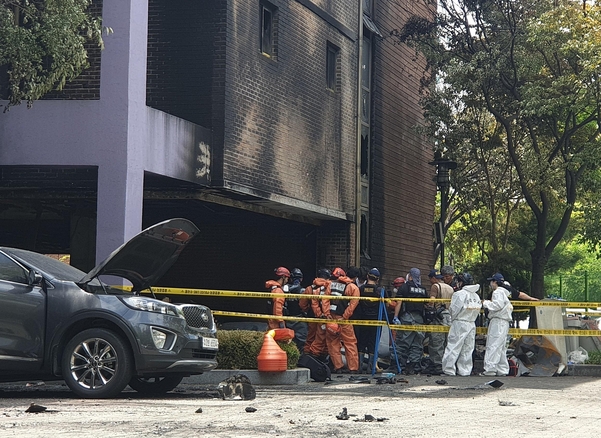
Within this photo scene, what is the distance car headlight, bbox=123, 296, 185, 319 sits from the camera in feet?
42.1

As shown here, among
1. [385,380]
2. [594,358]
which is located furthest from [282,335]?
[594,358]

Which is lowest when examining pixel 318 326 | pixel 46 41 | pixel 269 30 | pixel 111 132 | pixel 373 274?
pixel 318 326

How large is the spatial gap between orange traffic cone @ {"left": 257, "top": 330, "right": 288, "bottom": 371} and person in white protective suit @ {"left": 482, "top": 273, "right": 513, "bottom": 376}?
4.87 meters

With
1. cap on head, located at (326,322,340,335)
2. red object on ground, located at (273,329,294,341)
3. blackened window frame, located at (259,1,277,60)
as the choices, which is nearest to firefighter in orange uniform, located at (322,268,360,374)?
cap on head, located at (326,322,340,335)

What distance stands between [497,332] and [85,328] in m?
8.64

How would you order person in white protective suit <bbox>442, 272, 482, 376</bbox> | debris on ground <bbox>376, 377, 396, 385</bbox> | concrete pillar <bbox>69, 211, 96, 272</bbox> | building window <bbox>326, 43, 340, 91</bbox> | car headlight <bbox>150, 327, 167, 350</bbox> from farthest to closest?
building window <bbox>326, 43, 340, 91</bbox>, concrete pillar <bbox>69, 211, 96, 272</bbox>, person in white protective suit <bbox>442, 272, 482, 376</bbox>, debris on ground <bbox>376, 377, 396, 385</bbox>, car headlight <bbox>150, 327, 167, 350</bbox>

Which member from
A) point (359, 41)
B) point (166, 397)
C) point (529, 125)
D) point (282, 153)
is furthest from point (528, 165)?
point (166, 397)

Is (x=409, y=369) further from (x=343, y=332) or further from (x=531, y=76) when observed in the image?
(x=531, y=76)

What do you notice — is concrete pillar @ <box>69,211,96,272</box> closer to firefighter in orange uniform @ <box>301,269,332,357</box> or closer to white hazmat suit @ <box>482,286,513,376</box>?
firefighter in orange uniform @ <box>301,269,332,357</box>

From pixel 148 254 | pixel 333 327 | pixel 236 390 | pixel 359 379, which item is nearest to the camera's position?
pixel 236 390

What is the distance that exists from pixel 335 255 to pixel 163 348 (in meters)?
13.1

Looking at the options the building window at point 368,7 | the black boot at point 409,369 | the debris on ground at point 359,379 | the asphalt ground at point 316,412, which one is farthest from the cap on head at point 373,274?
the building window at point 368,7

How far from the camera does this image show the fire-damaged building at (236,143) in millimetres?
17891

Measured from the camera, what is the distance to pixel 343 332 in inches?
740
